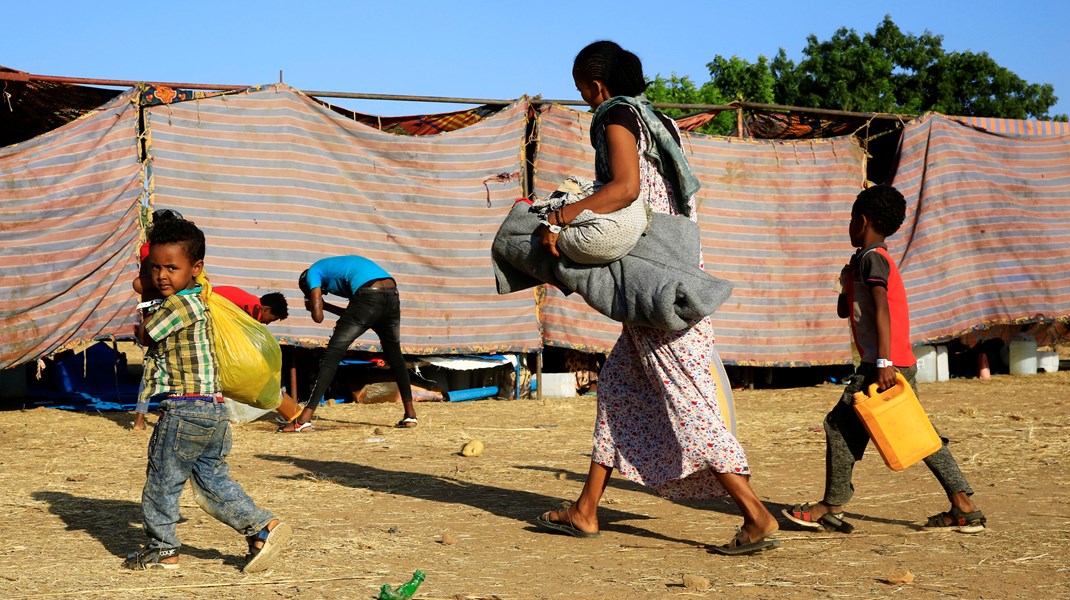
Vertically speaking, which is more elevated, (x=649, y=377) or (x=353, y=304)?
(x=353, y=304)

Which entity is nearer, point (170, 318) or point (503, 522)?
point (170, 318)

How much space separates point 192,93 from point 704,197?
15.9 feet

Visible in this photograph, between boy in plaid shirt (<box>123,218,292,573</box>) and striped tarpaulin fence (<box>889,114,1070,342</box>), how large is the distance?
866cm

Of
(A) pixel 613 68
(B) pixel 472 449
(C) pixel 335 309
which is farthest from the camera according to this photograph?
(C) pixel 335 309

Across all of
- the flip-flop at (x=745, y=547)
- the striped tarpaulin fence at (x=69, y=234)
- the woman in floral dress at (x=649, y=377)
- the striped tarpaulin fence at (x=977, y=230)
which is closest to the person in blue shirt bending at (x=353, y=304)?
the striped tarpaulin fence at (x=69, y=234)

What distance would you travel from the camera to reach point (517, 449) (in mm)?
7160

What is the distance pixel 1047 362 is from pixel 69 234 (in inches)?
387

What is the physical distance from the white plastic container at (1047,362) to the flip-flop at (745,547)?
9.06 metres

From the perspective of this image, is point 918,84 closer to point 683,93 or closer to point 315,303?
point 683,93

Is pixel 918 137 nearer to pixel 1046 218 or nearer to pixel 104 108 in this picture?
pixel 1046 218

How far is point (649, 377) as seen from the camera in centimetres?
422

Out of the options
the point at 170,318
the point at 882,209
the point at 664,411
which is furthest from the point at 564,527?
the point at 882,209

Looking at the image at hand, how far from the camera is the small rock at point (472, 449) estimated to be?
6836 millimetres

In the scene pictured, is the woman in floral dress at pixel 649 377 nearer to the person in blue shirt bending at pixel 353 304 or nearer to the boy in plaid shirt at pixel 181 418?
the boy in plaid shirt at pixel 181 418
